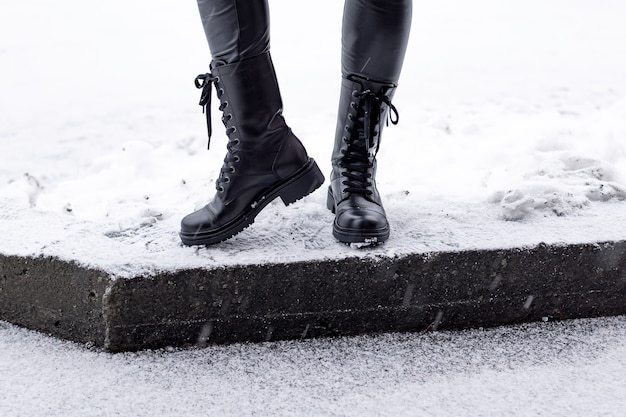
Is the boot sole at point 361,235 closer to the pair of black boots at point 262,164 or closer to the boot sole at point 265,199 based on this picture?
the pair of black boots at point 262,164

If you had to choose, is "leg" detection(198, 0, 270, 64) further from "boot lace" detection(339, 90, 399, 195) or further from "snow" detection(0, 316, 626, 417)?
"snow" detection(0, 316, 626, 417)

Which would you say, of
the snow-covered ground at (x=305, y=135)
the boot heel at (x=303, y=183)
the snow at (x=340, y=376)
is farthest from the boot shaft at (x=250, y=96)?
the snow at (x=340, y=376)

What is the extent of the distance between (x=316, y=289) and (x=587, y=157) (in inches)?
40.5

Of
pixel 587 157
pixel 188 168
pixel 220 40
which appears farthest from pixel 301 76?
pixel 220 40

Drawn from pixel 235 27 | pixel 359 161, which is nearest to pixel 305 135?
pixel 359 161

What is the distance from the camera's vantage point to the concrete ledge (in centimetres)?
165

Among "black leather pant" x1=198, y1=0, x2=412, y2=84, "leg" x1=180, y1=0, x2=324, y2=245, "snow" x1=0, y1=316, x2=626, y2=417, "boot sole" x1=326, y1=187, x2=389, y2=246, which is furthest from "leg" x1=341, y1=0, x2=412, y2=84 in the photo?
"snow" x1=0, y1=316, x2=626, y2=417

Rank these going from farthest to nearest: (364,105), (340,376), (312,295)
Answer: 1. (364,105)
2. (312,295)
3. (340,376)

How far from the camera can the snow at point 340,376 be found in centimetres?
145

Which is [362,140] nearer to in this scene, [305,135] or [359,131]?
[359,131]

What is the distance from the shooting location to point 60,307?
1.72 metres

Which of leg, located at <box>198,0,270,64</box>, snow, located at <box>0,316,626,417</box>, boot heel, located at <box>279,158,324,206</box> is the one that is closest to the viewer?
snow, located at <box>0,316,626,417</box>

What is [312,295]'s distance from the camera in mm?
1708

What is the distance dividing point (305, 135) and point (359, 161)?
1188 mm
